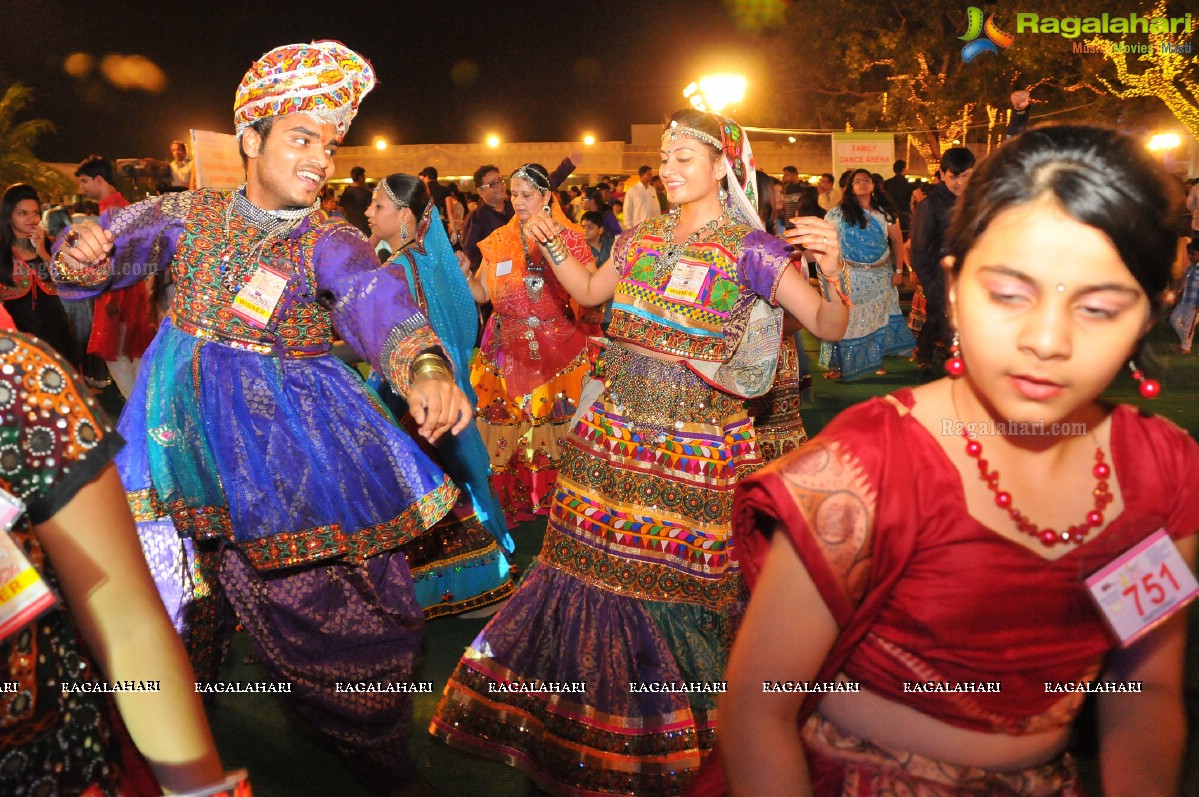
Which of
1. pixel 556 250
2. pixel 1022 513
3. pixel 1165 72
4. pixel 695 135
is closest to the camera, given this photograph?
pixel 1022 513

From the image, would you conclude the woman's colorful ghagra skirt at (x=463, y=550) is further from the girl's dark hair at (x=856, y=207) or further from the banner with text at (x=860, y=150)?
the banner with text at (x=860, y=150)

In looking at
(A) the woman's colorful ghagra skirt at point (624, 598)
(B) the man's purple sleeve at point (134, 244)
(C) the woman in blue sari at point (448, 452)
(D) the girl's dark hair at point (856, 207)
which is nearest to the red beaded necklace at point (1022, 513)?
(A) the woman's colorful ghagra skirt at point (624, 598)

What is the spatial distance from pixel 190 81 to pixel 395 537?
33281mm

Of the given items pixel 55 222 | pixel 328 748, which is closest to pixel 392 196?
pixel 328 748

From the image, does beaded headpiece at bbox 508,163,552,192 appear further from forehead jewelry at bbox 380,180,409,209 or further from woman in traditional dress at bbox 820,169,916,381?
woman in traditional dress at bbox 820,169,916,381

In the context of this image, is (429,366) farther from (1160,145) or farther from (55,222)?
(55,222)

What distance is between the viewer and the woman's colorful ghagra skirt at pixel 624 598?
10.1ft

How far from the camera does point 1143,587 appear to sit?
1.41 metres

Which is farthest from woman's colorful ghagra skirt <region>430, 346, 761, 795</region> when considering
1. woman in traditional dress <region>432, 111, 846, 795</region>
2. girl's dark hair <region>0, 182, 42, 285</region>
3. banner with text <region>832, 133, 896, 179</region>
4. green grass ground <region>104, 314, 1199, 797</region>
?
banner with text <region>832, 133, 896, 179</region>

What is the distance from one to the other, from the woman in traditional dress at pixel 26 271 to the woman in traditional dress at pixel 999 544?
749 cm

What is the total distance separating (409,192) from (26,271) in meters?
4.15

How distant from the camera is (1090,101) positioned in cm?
2428

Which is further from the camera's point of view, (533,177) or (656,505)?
(533,177)

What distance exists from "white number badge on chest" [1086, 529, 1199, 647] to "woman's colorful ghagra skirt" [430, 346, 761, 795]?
1.83 metres
